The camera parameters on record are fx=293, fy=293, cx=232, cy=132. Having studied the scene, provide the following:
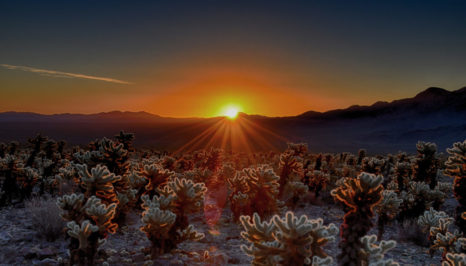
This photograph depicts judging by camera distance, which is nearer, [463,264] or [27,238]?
[463,264]

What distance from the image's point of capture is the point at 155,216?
5625mm

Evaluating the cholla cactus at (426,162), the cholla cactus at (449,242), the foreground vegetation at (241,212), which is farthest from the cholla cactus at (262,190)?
the cholla cactus at (426,162)

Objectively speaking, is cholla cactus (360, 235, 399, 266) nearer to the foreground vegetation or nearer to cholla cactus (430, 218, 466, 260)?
the foreground vegetation

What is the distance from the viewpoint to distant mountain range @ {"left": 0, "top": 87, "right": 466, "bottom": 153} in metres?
76.0

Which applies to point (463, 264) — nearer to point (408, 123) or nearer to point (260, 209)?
point (260, 209)

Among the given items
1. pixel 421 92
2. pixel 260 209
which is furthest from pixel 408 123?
pixel 260 209

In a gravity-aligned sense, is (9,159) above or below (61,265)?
above

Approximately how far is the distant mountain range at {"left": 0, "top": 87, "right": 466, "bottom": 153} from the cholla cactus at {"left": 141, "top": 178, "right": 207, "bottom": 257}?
65.2m

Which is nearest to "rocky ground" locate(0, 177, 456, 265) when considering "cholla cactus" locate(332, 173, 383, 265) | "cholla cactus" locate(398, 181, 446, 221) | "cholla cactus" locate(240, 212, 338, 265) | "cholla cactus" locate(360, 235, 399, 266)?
"cholla cactus" locate(398, 181, 446, 221)

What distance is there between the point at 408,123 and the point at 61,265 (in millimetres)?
107374

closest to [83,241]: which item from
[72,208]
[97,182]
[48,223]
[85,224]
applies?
[85,224]

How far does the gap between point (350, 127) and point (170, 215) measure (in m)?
111

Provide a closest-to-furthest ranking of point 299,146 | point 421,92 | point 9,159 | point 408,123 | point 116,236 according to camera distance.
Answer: point 116,236 < point 9,159 < point 299,146 < point 408,123 < point 421,92

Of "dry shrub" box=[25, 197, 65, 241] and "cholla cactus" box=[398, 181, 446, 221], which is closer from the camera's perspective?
"dry shrub" box=[25, 197, 65, 241]
